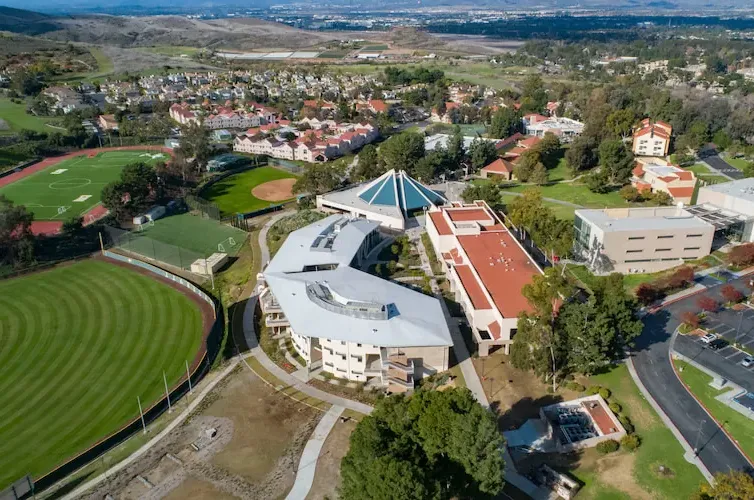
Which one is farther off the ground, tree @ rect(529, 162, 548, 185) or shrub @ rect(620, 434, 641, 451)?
tree @ rect(529, 162, 548, 185)

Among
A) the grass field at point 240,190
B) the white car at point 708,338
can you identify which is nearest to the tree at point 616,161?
the white car at point 708,338

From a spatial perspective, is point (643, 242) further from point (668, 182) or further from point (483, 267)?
point (668, 182)

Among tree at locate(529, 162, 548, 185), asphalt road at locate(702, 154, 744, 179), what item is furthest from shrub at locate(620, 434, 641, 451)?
asphalt road at locate(702, 154, 744, 179)

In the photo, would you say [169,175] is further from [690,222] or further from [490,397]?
[690,222]

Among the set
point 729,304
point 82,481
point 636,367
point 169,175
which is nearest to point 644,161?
point 729,304

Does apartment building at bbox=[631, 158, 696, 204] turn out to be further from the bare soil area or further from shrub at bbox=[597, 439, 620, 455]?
the bare soil area

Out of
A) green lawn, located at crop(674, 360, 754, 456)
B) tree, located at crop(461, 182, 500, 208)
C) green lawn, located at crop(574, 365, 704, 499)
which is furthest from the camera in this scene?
tree, located at crop(461, 182, 500, 208)

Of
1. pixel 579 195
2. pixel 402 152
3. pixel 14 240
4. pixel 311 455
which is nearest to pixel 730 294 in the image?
pixel 579 195

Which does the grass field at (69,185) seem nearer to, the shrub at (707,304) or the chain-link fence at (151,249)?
the chain-link fence at (151,249)
